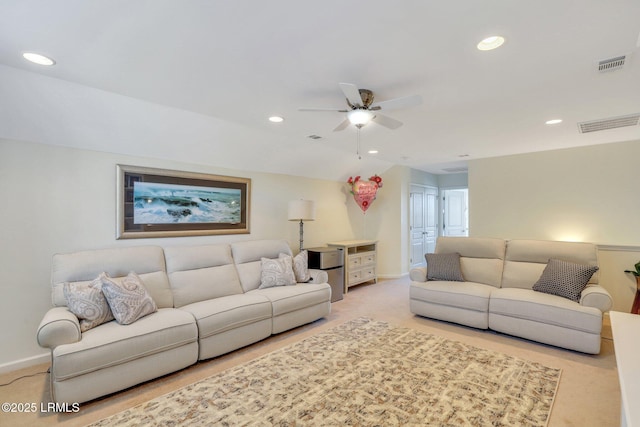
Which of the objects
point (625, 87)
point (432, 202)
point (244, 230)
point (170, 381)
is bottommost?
point (170, 381)

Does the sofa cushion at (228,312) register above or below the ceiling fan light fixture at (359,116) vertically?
below

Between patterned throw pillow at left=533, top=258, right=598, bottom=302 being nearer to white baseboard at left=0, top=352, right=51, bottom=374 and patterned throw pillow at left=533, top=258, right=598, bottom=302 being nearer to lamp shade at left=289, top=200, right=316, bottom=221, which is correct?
lamp shade at left=289, top=200, right=316, bottom=221

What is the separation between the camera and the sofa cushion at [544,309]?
115 inches

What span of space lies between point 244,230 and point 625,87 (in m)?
4.22

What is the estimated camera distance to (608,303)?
9.62ft

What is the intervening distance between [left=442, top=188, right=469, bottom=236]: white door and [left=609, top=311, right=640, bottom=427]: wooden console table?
574cm

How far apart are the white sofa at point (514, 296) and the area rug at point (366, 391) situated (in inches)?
22.2

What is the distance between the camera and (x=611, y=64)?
6.81 feet

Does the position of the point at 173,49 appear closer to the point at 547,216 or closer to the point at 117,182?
the point at 117,182

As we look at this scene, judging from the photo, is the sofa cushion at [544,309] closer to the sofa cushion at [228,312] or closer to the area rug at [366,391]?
the area rug at [366,391]

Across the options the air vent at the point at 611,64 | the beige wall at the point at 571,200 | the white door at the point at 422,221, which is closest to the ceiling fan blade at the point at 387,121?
the air vent at the point at 611,64

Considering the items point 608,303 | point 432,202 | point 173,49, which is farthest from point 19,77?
point 432,202

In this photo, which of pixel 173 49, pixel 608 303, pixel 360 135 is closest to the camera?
pixel 173 49

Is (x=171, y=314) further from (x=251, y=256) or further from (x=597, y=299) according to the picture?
(x=597, y=299)
